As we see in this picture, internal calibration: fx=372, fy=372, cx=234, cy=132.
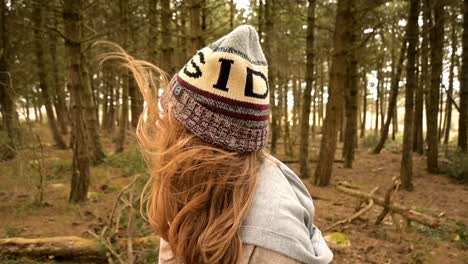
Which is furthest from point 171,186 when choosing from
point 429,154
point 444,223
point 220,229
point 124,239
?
point 429,154

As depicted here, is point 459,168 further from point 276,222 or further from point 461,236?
point 276,222

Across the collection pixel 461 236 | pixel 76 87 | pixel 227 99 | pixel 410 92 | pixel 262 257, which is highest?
pixel 410 92

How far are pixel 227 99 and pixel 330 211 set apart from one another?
6623mm

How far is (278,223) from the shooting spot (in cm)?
107

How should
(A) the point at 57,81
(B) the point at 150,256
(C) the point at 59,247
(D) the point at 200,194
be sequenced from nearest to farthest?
(D) the point at 200,194, (B) the point at 150,256, (C) the point at 59,247, (A) the point at 57,81

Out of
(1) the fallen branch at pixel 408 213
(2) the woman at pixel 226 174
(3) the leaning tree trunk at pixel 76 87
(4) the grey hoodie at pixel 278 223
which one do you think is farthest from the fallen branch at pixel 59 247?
(4) the grey hoodie at pixel 278 223

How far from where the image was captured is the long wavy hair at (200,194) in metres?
1.12

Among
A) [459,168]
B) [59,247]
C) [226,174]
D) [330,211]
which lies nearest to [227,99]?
[226,174]

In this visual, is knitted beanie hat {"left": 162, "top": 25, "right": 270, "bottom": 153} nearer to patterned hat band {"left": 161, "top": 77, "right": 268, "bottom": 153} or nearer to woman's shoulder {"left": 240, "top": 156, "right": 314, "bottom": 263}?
patterned hat band {"left": 161, "top": 77, "right": 268, "bottom": 153}

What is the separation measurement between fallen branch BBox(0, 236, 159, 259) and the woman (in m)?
3.76

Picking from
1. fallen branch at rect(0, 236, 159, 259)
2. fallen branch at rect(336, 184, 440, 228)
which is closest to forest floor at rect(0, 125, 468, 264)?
fallen branch at rect(0, 236, 159, 259)

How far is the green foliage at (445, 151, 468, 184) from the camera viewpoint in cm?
1109

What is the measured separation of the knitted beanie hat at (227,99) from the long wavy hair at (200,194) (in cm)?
5

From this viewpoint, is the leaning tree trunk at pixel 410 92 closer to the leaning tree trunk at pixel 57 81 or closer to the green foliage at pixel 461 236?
the green foliage at pixel 461 236
